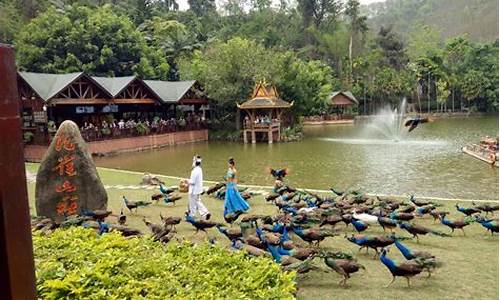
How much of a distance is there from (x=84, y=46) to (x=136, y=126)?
1358 cm

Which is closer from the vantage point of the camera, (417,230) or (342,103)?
(417,230)

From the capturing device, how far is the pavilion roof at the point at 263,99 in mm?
33116

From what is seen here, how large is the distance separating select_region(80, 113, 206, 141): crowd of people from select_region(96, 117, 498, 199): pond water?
5.46 feet

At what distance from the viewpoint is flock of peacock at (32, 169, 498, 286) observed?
673cm

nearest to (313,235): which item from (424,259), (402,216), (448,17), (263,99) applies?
(424,259)

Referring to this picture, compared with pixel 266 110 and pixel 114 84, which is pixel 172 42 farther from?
pixel 114 84

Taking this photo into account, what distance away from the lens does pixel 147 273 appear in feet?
15.1

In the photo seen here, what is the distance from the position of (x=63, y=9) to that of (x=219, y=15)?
31560 mm

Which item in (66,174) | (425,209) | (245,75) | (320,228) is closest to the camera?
(320,228)

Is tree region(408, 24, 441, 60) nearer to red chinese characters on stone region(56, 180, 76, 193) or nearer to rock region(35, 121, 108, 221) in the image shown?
rock region(35, 121, 108, 221)

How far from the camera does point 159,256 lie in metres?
5.13

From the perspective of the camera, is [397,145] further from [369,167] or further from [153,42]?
[153,42]

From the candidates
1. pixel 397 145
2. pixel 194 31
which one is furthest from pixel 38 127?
pixel 194 31

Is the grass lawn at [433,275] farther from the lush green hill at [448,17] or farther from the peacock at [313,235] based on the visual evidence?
the lush green hill at [448,17]
